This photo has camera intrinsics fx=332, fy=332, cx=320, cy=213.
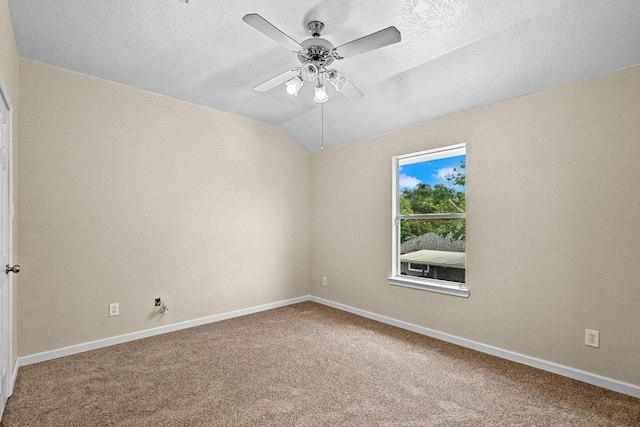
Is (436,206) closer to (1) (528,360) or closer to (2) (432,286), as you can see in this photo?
(2) (432,286)

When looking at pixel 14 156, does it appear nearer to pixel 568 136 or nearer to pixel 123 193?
pixel 123 193

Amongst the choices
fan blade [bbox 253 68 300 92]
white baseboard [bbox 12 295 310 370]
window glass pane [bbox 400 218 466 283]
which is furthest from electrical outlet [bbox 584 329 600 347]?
white baseboard [bbox 12 295 310 370]

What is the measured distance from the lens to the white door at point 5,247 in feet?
6.66

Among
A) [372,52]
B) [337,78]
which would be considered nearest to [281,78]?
[337,78]

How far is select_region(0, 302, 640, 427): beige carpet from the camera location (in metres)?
2.03

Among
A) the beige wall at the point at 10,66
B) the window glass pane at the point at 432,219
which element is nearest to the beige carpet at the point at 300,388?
the beige wall at the point at 10,66

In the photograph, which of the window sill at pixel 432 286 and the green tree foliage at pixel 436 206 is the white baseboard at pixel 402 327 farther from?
the green tree foliage at pixel 436 206

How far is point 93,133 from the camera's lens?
121 inches

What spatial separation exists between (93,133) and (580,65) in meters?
4.03

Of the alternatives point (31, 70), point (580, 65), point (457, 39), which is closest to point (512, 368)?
point (580, 65)

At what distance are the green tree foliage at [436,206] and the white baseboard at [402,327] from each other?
3.22 ft

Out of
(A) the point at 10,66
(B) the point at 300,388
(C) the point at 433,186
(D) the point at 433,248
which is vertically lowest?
(B) the point at 300,388

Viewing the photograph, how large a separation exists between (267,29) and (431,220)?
2.57m

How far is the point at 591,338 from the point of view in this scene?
2.44 m
